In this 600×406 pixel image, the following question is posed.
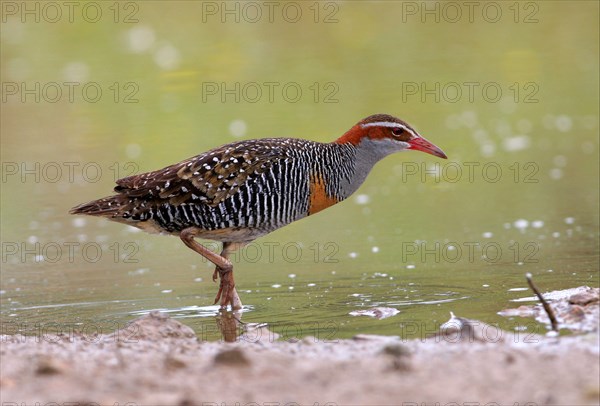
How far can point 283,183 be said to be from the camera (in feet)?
32.3

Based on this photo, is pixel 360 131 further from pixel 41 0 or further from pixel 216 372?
pixel 41 0

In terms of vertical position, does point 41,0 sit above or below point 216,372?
above

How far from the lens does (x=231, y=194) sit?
967 centimetres

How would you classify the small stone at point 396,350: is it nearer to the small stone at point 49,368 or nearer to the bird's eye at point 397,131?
the small stone at point 49,368

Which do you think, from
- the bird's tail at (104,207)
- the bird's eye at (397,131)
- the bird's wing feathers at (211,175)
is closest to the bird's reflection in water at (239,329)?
the bird's wing feathers at (211,175)

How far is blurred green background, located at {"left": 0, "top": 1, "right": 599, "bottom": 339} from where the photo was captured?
32.9ft

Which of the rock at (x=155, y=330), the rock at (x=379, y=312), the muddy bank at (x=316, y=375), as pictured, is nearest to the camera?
the muddy bank at (x=316, y=375)

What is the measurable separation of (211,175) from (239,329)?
1.53 metres

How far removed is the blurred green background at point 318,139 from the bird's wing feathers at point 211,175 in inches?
37.9

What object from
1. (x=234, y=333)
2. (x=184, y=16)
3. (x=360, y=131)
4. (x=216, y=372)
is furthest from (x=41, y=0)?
(x=216, y=372)

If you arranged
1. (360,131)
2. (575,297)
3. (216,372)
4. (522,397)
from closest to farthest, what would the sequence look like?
(522,397)
(216,372)
(575,297)
(360,131)

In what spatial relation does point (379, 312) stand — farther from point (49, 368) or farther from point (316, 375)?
point (49, 368)

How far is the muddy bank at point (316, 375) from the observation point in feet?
18.3

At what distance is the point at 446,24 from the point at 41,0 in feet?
28.5
